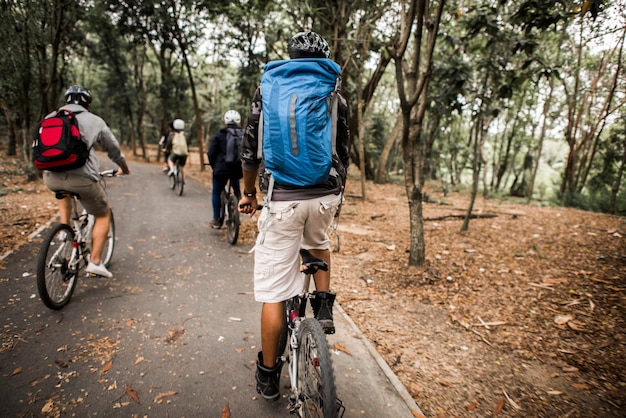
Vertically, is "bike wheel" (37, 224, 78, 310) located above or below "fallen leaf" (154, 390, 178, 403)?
above

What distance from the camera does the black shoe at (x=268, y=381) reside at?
2.27 m

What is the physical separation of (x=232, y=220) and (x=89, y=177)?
2516 millimetres

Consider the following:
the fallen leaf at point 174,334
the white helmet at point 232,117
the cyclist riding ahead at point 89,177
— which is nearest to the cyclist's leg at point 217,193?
the white helmet at point 232,117

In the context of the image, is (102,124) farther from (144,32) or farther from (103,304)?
(144,32)

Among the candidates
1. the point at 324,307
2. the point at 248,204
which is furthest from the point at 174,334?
the point at 324,307

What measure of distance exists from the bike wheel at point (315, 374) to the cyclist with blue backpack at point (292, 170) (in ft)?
0.57

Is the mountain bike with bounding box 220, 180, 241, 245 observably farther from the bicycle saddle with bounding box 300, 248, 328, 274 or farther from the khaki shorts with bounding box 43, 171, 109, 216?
the bicycle saddle with bounding box 300, 248, 328, 274

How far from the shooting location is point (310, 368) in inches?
76.9

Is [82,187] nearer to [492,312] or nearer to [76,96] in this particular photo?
[76,96]

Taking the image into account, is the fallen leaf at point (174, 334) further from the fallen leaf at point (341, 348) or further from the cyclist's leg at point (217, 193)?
the cyclist's leg at point (217, 193)

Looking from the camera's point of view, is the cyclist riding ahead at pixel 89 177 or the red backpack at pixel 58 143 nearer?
the red backpack at pixel 58 143

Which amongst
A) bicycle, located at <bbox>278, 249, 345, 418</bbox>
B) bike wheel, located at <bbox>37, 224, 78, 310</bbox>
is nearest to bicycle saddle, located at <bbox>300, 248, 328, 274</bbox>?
bicycle, located at <bbox>278, 249, 345, 418</bbox>

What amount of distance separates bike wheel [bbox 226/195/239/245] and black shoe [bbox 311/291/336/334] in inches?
Result: 145

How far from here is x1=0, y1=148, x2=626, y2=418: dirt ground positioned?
272cm
